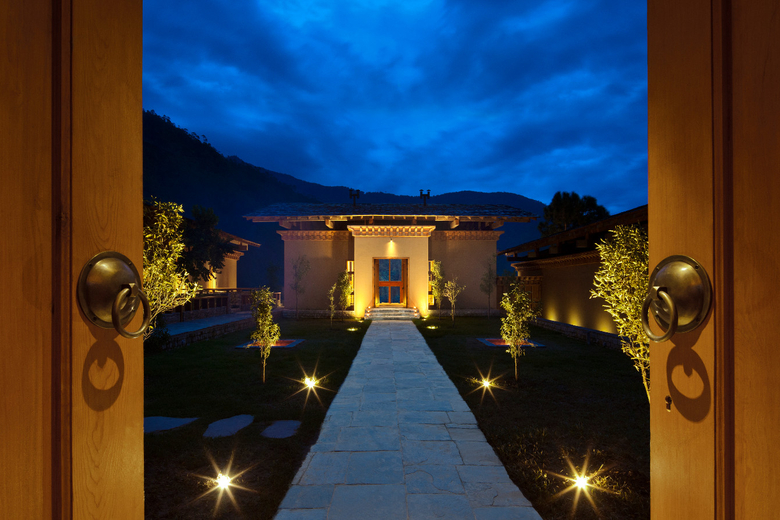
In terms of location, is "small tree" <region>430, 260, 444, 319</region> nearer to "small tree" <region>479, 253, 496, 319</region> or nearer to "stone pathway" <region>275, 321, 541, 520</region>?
"small tree" <region>479, 253, 496, 319</region>

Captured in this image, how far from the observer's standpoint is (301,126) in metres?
109

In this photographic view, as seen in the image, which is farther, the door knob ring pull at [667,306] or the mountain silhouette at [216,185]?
the mountain silhouette at [216,185]

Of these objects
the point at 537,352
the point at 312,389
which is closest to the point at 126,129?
the point at 312,389

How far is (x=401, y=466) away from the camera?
3266mm

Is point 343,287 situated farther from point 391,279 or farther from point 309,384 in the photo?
point 309,384

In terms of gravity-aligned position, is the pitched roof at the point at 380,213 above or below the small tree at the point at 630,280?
above

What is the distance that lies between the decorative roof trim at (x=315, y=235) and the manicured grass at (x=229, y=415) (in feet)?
31.1

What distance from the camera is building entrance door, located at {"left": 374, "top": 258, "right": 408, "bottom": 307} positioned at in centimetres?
1730

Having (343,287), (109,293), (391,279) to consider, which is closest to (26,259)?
(109,293)

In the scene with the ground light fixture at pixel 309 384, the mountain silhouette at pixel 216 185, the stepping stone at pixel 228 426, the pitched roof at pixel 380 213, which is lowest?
the ground light fixture at pixel 309 384

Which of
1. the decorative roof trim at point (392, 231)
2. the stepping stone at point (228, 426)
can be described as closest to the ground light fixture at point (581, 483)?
the stepping stone at point (228, 426)

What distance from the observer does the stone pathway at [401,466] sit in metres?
2.61

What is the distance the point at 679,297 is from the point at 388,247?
15.9 m

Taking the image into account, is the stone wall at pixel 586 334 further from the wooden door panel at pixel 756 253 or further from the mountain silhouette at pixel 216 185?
the mountain silhouette at pixel 216 185
